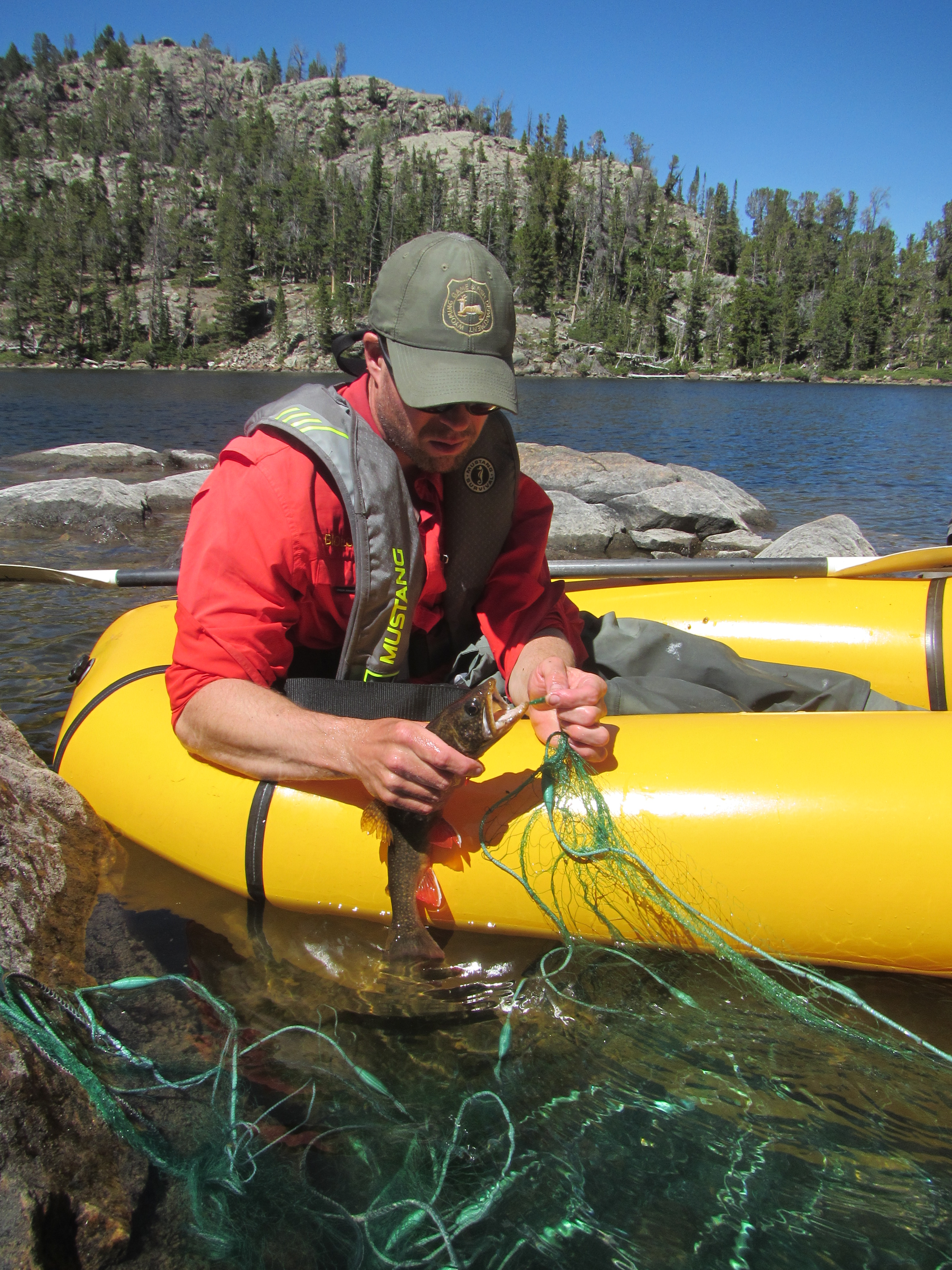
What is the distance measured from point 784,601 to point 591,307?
89586 millimetres

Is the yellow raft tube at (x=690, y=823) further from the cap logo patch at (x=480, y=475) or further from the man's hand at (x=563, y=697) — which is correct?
the cap logo patch at (x=480, y=475)

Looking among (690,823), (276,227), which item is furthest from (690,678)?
(276,227)

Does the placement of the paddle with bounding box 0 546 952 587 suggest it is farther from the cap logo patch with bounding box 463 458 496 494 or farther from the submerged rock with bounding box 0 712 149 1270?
the submerged rock with bounding box 0 712 149 1270

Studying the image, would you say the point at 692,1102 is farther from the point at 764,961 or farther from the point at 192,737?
the point at 192,737

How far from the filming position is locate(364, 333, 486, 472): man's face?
2.34m

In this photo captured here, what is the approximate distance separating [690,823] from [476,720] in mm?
819

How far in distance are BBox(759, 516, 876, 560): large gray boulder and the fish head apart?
20.9 ft

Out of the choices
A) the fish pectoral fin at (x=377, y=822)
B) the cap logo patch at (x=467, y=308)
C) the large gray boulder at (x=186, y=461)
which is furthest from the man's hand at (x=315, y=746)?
the large gray boulder at (x=186, y=461)

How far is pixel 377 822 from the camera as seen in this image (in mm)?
2373

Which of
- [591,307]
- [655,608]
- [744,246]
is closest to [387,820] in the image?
[655,608]

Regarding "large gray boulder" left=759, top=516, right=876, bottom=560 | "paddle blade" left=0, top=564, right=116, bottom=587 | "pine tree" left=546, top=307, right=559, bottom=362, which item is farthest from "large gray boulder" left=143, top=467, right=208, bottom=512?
"pine tree" left=546, top=307, right=559, bottom=362

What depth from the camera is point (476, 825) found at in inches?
94.0

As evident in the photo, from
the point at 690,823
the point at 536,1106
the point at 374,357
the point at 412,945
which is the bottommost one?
the point at 536,1106

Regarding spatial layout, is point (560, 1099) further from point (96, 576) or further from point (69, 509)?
point (69, 509)
